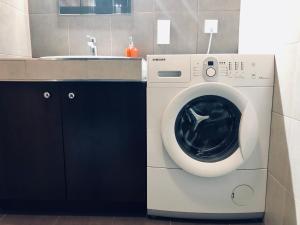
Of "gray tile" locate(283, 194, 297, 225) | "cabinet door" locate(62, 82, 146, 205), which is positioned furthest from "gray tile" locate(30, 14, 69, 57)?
"gray tile" locate(283, 194, 297, 225)

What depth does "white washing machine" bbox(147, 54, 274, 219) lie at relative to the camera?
1.12 m

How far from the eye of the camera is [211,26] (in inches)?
69.3

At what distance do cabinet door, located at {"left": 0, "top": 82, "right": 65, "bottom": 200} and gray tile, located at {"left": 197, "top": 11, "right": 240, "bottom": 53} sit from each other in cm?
110

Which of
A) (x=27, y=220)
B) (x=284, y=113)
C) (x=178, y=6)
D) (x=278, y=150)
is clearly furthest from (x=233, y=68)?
(x=27, y=220)

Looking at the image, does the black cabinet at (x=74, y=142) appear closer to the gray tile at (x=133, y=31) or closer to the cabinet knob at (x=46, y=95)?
the cabinet knob at (x=46, y=95)

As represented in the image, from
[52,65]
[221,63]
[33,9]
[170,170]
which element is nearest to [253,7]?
[221,63]

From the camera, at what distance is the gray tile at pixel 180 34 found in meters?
1.78

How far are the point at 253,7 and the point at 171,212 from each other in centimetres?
123

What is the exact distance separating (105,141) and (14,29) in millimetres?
1016

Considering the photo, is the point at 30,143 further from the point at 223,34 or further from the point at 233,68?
the point at 223,34

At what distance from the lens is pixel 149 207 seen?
1260mm

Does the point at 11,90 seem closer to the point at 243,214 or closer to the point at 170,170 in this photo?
the point at 170,170

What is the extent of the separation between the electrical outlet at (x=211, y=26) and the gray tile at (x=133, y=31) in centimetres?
39

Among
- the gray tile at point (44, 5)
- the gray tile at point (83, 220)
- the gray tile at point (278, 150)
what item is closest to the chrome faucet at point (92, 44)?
the gray tile at point (44, 5)
